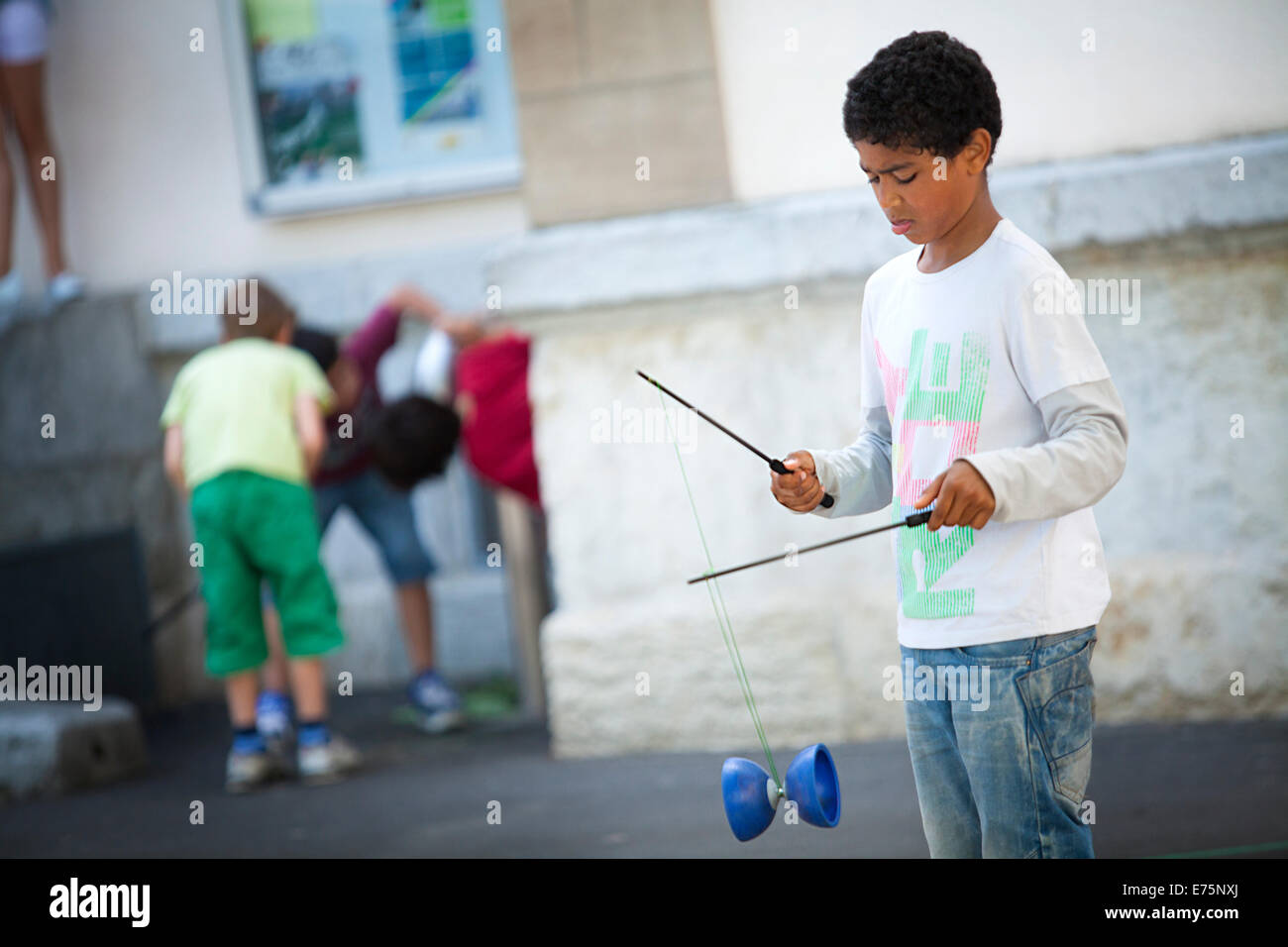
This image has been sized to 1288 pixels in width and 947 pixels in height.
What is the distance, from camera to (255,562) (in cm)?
559

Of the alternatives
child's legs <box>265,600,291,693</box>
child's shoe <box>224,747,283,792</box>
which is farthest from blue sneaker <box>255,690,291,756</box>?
child's shoe <box>224,747,283,792</box>

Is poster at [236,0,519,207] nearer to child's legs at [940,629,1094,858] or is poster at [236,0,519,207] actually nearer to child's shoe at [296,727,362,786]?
child's shoe at [296,727,362,786]

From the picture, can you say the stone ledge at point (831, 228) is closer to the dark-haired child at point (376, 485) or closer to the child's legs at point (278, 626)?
the dark-haired child at point (376, 485)

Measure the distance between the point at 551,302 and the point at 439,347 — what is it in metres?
0.95

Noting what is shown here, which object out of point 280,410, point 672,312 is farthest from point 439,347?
point 672,312

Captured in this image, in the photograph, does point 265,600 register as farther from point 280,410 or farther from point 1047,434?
point 1047,434

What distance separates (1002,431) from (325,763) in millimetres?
3681

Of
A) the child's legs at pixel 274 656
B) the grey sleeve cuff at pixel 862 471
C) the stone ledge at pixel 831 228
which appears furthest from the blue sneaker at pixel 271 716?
the grey sleeve cuff at pixel 862 471

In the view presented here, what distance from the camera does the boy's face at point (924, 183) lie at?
2.51 meters

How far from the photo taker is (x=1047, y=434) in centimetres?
252

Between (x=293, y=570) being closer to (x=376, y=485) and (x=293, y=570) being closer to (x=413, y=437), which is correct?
(x=413, y=437)

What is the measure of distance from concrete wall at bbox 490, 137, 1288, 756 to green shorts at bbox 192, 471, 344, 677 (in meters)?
0.85

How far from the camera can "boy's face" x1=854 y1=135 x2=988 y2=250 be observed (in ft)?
8.23

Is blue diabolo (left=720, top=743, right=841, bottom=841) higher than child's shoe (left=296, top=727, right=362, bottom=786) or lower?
higher
